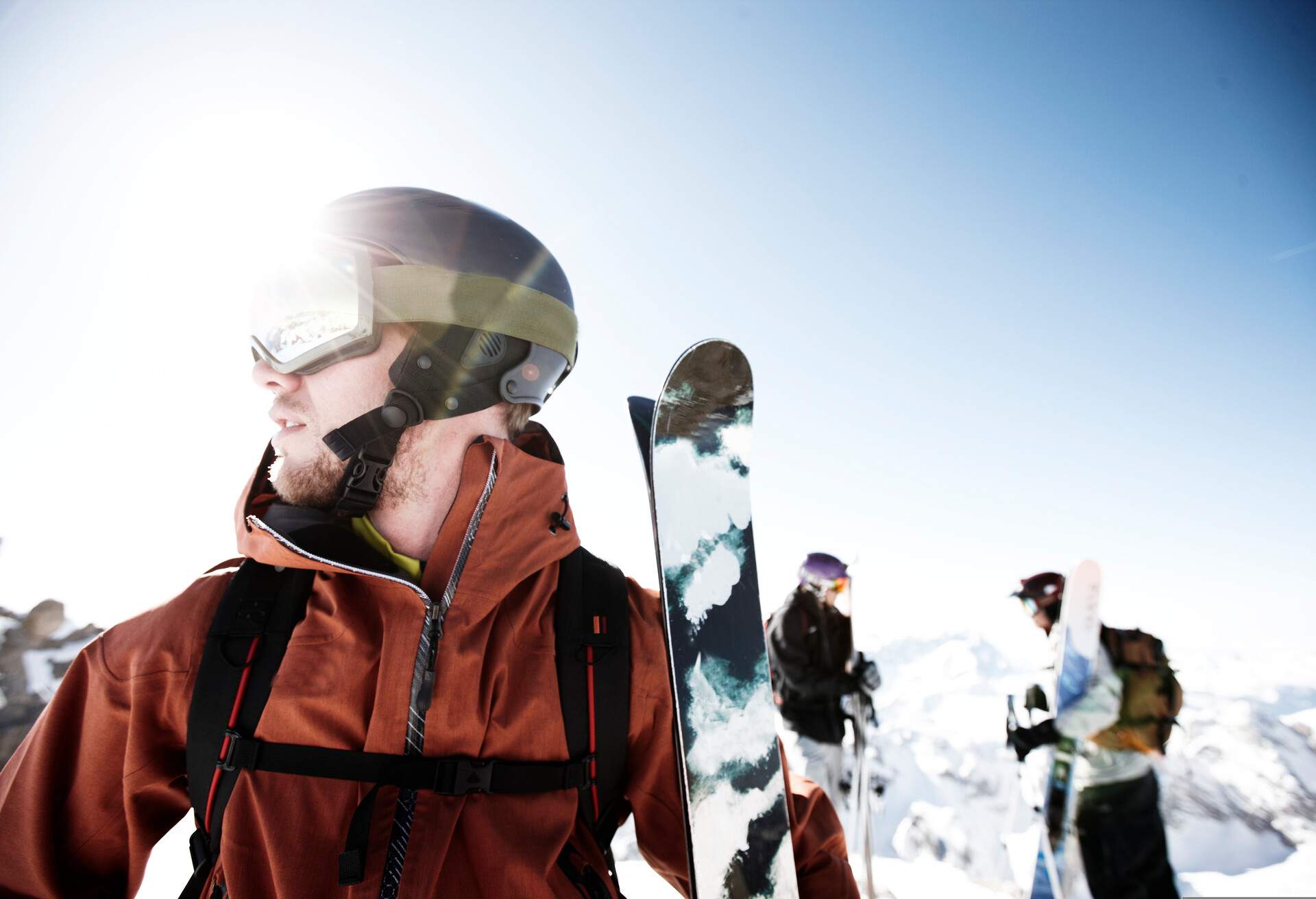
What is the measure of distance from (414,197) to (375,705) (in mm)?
Answer: 1429

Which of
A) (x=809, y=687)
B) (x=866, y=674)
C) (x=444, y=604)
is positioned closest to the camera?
(x=444, y=604)

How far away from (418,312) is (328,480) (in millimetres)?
506

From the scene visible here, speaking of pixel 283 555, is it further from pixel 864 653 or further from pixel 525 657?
pixel 864 653

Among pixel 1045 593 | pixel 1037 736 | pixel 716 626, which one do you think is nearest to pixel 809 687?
pixel 1037 736

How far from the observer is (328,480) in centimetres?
154

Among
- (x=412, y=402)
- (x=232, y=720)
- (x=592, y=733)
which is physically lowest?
(x=592, y=733)

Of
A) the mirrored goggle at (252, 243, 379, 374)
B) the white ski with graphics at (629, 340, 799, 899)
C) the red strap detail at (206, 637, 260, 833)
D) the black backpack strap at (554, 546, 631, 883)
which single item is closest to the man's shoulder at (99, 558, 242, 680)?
the red strap detail at (206, 637, 260, 833)

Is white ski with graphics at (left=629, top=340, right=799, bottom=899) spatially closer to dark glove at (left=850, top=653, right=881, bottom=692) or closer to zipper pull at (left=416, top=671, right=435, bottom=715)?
zipper pull at (left=416, top=671, right=435, bottom=715)

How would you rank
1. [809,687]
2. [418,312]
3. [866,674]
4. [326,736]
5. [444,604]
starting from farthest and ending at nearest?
[866,674]
[809,687]
[418,312]
[444,604]
[326,736]

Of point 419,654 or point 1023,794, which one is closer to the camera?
point 419,654

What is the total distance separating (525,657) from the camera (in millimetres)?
1377

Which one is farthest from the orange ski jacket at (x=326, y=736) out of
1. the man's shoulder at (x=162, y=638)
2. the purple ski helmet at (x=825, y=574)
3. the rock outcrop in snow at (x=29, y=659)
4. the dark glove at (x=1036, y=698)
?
the rock outcrop in snow at (x=29, y=659)

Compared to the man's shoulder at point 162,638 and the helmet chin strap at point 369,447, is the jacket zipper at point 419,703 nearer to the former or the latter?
the helmet chin strap at point 369,447

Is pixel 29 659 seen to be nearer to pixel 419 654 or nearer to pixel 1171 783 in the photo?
pixel 419 654
